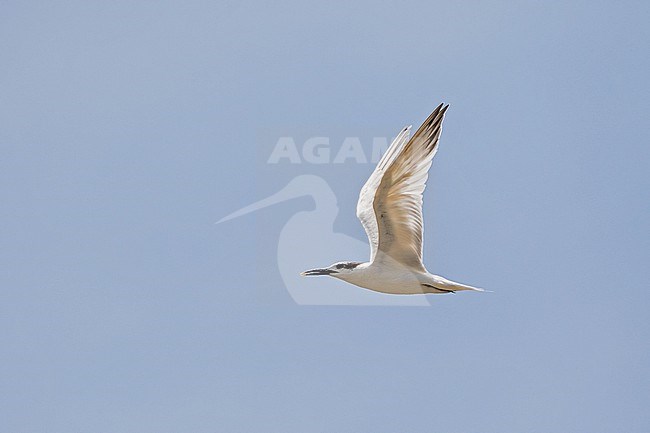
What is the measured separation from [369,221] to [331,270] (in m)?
0.68

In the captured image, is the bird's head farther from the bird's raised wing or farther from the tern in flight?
the bird's raised wing

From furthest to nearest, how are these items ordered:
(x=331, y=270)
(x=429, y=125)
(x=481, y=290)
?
(x=331, y=270) → (x=429, y=125) → (x=481, y=290)

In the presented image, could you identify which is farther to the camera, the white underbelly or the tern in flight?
the white underbelly

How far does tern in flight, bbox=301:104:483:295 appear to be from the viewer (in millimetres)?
11297

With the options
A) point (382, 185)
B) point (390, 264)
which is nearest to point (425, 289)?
point (390, 264)

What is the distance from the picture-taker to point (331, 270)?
39.7 feet

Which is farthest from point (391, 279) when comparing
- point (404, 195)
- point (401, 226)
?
point (404, 195)

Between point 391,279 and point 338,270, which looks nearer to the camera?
point 391,279

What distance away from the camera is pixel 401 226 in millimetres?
11688

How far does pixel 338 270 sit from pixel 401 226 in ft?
2.80

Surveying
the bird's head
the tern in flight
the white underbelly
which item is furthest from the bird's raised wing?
the bird's head

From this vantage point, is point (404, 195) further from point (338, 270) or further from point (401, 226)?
point (338, 270)

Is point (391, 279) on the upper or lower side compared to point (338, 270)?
lower

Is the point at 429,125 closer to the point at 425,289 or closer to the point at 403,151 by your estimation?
the point at 403,151
